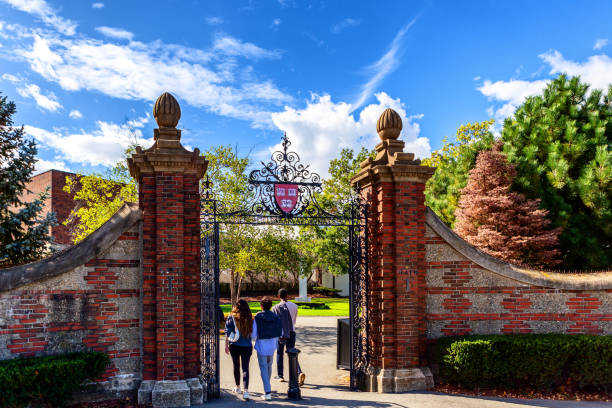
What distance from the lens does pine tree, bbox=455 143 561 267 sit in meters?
12.2

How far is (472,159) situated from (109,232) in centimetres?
1207

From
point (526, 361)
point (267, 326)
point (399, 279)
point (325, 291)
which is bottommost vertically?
point (325, 291)

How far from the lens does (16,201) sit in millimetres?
10836

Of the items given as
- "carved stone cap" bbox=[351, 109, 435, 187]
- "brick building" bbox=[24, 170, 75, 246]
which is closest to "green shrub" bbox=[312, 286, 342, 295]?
"brick building" bbox=[24, 170, 75, 246]

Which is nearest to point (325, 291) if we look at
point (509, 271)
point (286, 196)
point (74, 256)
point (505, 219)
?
point (505, 219)

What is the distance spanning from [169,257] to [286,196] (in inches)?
93.2

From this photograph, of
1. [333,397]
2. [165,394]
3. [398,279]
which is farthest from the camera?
[398,279]

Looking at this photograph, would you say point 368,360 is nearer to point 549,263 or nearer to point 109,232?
point 109,232

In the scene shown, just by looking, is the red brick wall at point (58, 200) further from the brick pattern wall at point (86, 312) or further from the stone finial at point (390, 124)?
the stone finial at point (390, 124)

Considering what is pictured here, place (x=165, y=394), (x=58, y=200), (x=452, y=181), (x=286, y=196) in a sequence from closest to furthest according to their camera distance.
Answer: (x=165, y=394)
(x=286, y=196)
(x=452, y=181)
(x=58, y=200)

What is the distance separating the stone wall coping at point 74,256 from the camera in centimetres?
616

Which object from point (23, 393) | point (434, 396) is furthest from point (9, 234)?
point (434, 396)

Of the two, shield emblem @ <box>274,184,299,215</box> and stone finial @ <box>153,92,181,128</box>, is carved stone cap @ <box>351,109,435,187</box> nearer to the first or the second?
shield emblem @ <box>274,184,299,215</box>

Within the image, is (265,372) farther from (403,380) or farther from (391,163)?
(391,163)
